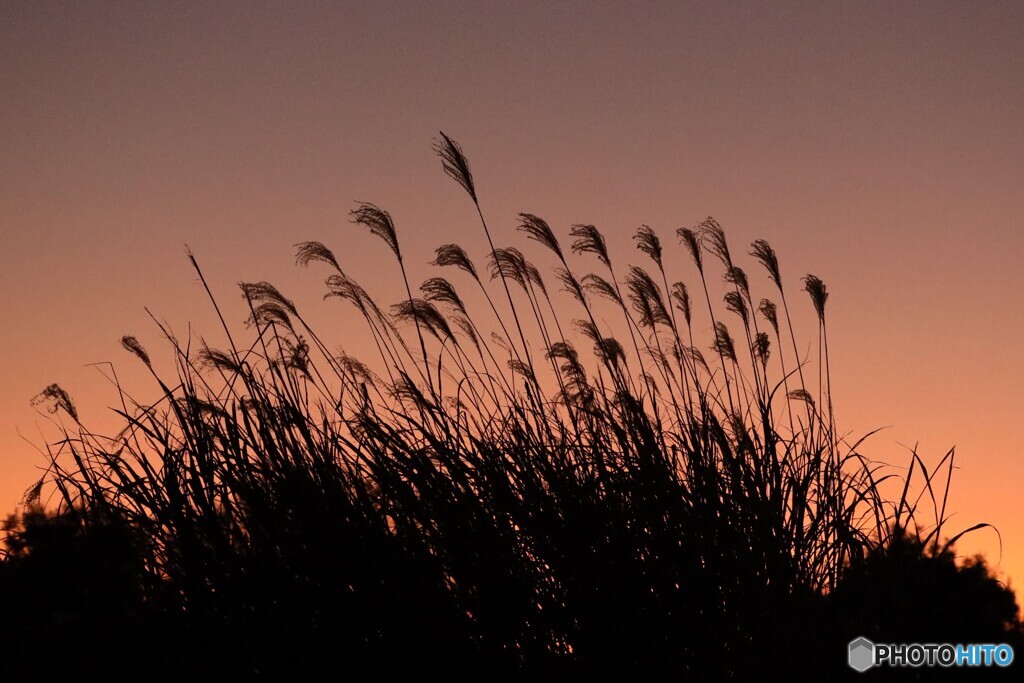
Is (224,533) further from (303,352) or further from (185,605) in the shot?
(303,352)

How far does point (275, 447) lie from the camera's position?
128 inches

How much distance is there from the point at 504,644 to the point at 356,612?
1.57 feet

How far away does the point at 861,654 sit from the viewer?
3.06 m

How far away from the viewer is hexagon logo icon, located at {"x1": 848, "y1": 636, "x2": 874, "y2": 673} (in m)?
3.02

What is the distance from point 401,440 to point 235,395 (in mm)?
603

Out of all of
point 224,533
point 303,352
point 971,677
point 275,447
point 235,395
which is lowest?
point 971,677

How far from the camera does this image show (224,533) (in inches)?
126

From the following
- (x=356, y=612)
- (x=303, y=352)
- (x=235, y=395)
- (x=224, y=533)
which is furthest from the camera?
(x=303, y=352)

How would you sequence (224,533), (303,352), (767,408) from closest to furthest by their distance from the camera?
(224,533) < (303,352) < (767,408)

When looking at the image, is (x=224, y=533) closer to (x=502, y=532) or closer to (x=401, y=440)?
(x=401, y=440)

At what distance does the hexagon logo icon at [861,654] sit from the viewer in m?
3.02

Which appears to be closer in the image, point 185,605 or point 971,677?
point 185,605

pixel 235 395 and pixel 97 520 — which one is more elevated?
pixel 235 395

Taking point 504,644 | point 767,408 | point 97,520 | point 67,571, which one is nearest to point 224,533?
point 97,520
